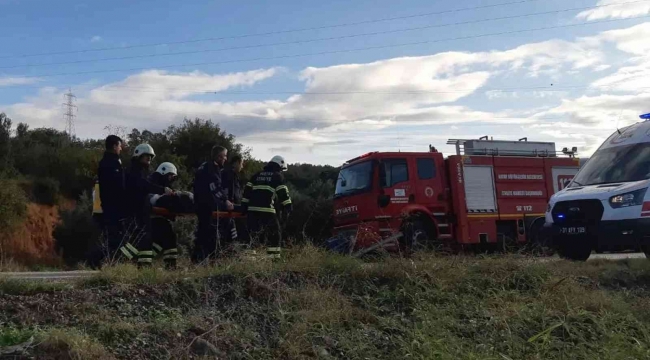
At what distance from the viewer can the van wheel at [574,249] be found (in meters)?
10.1

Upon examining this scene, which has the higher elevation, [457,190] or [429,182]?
[429,182]

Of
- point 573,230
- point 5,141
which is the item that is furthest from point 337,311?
Result: point 5,141

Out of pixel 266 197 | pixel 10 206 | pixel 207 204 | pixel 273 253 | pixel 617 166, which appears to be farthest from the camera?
pixel 10 206

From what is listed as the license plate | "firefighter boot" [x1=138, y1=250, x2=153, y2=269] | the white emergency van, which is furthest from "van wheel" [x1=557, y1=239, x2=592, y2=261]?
"firefighter boot" [x1=138, y1=250, x2=153, y2=269]

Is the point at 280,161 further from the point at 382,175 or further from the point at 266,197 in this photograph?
the point at 382,175

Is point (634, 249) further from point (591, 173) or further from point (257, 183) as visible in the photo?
point (257, 183)

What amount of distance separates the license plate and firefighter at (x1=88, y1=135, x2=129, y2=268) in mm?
5981

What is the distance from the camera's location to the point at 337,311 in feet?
19.4

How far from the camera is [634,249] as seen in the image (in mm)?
9898

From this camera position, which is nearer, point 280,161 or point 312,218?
point 280,161

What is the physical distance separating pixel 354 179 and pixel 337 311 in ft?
32.4

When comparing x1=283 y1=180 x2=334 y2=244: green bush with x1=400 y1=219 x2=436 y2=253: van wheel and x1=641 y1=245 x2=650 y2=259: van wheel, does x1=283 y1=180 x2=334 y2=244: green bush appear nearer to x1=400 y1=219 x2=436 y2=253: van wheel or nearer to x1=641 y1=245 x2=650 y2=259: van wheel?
x1=400 y1=219 x2=436 y2=253: van wheel

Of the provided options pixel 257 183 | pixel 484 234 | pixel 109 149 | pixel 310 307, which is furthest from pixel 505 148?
pixel 310 307

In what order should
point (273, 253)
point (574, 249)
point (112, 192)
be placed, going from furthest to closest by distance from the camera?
point (574, 249) < point (112, 192) < point (273, 253)
